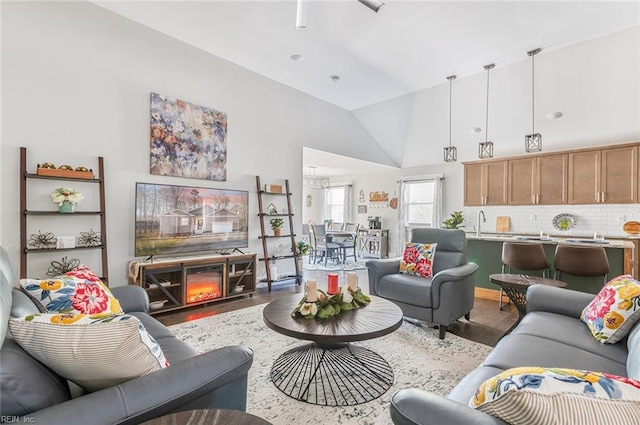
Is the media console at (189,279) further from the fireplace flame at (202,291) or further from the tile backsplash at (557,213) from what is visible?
the tile backsplash at (557,213)

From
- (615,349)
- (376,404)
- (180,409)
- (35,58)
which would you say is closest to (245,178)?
(35,58)

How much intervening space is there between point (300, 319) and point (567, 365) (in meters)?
1.48

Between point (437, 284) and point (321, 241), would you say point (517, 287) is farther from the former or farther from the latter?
point (321, 241)

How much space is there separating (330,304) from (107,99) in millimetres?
3536

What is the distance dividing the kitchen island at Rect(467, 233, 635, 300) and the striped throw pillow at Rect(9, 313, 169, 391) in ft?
14.3

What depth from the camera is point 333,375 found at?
224 centimetres

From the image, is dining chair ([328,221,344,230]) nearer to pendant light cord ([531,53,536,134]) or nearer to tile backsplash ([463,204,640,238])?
tile backsplash ([463,204,640,238])

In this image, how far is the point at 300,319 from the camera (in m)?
2.12

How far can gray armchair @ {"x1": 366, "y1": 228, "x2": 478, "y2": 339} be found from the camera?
291cm

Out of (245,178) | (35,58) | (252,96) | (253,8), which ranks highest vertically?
(253,8)

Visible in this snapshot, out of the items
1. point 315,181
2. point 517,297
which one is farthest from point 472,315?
point 315,181

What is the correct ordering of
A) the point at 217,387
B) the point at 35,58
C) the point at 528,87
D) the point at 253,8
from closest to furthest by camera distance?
the point at 217,387, the point at 35,58, the point at 253,8, the point at 528,87

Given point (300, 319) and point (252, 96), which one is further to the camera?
point (252, 96)

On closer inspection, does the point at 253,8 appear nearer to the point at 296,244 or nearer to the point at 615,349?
the point at 296,244
